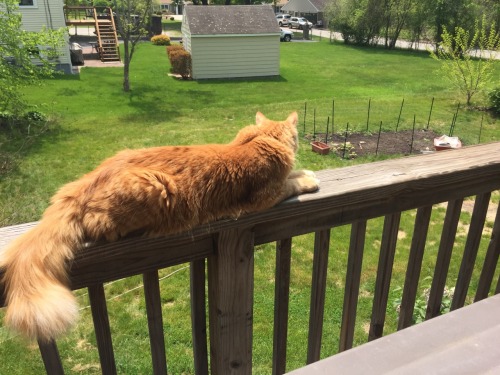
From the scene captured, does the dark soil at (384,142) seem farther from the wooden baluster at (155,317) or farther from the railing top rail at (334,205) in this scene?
the wooden baluster at (155,317)

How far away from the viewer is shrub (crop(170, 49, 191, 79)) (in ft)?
60.0

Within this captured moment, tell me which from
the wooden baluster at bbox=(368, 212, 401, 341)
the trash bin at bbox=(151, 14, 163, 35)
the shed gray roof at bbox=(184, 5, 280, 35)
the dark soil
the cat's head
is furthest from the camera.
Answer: the trash bin at bbox=(151, 14, 163, 35)

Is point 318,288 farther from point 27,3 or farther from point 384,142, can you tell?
point 27,3

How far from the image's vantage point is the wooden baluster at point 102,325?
4.05ft

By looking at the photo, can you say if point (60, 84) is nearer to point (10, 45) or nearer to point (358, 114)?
point (10, 45)

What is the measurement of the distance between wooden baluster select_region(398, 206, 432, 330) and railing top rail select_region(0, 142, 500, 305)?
0.10 metres

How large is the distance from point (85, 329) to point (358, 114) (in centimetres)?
1059

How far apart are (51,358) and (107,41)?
2433cm

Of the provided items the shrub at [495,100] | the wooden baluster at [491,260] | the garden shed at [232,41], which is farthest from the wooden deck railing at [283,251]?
the garden shed at [232,41]

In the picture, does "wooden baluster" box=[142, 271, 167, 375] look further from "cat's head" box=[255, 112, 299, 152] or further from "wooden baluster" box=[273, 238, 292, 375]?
"cat's head" box=[255, 112, 299, 152]

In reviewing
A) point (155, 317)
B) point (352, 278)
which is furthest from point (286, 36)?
point (155, 317)

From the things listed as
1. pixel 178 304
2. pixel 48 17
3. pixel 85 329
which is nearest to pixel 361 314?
pixel 178 304

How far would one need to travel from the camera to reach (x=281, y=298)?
61.6 inches

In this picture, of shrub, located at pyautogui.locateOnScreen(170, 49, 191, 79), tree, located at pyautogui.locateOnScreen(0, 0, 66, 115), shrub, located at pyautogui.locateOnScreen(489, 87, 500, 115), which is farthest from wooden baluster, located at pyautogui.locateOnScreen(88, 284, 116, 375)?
shrub, located at pyautogui.locateOnScreen(170, 49, 191, 79)
